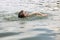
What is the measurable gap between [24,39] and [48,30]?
1.54 meters

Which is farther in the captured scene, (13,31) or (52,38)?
(13,31)

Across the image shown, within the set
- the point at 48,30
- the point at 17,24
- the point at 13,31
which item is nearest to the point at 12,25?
the point at 17,24

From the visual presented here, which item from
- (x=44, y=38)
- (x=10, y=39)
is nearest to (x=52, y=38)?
(x=44, y=38)

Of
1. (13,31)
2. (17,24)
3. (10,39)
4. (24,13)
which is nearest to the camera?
(10,39)

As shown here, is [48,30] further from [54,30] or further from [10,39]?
[10,39]

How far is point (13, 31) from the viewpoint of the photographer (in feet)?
25.1

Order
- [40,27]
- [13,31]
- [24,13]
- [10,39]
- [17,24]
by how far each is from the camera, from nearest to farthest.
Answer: [10,39] < [13,31] < [40,27] < [17,24] < [24,13]

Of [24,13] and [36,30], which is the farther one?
[24,13]

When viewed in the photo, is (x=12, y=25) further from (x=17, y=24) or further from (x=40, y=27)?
(x=40, y=27)

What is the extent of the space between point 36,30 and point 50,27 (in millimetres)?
741

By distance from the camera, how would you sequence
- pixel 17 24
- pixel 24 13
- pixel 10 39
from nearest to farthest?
pixel 10 39 → pixel 17 24 → pixel 24 13

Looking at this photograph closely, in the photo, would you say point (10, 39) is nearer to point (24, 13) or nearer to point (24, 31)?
point (24, 31)

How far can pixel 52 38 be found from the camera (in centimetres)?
668

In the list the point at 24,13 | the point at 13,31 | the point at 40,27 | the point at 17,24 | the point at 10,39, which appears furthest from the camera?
the point at 24,13
